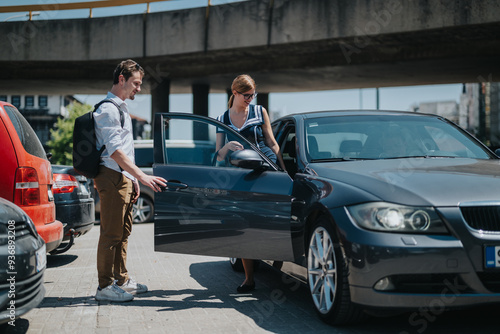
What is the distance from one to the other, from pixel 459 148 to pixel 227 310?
234cm

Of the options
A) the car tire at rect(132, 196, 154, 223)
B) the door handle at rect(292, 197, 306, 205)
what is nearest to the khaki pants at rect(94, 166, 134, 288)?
the door handle at rect(292, 197, 306, 205)

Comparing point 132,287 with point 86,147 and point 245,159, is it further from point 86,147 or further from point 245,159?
point 245,159

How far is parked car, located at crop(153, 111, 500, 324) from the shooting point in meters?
3.49

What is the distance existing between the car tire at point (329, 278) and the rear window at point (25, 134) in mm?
2591

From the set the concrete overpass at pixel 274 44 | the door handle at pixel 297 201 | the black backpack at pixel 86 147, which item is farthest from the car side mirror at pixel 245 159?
the concrete overpass at pixel 274 44

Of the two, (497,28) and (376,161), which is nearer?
(376,161)

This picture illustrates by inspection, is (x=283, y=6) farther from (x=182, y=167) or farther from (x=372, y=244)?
(x=372, y=244)

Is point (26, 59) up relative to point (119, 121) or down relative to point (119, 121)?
up

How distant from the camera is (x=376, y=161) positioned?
14.8 ft

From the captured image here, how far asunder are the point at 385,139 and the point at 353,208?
54.4 inches

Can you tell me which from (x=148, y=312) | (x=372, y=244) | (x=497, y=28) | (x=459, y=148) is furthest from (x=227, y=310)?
(x=497, y=28)

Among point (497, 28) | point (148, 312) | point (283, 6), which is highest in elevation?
point (283, 6)

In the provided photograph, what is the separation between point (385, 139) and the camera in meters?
4.95

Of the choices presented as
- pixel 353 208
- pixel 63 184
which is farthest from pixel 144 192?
pixel 353 208
